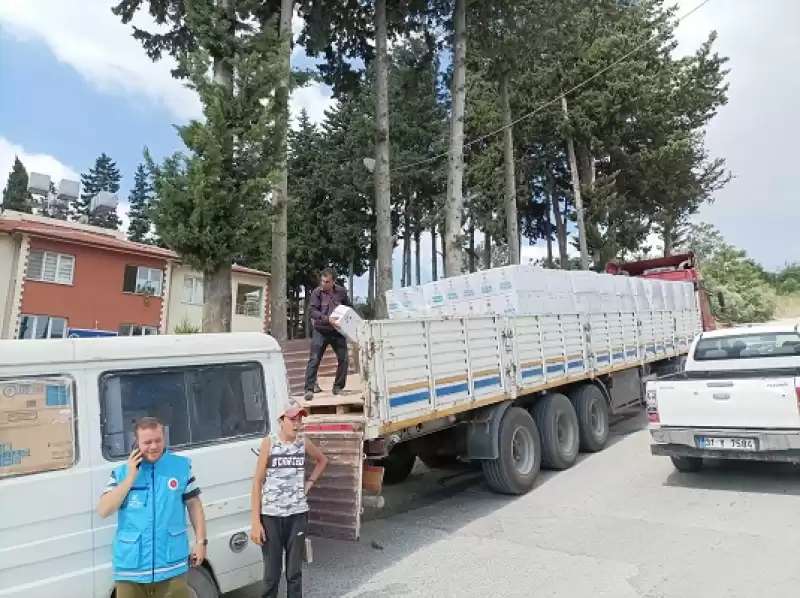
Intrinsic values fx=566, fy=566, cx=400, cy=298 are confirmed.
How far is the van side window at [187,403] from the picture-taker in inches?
→ 130

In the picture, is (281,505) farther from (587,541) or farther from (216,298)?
(216,298)

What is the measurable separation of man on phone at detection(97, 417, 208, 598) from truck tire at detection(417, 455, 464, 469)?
4.38 metres

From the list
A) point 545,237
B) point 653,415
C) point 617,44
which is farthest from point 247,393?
point 545,237

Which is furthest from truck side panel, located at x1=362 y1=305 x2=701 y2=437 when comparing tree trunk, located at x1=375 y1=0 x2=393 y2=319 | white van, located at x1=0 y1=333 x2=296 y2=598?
tree trunk, located at x1=375 y1=0 x2=393 y2=319

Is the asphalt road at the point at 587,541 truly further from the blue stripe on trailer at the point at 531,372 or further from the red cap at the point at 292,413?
the red cap at the point at 292,413

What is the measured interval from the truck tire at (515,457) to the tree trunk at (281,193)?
19.5 feet

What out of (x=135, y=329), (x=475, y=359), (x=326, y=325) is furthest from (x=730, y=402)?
(x=135, y=329)

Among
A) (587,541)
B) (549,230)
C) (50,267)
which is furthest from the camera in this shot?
(549,230)

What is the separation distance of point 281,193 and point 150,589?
10041mm

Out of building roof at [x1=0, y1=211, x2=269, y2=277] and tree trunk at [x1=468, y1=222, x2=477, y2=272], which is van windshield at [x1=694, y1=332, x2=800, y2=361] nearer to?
building roof at [x1=0, y1=211, x2=269, y2=277]

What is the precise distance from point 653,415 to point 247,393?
5.06m

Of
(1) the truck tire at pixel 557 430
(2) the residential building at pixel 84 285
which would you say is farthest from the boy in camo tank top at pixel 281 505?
(2) the residential building at pixel 84 285

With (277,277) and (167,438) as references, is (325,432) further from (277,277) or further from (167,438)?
(277,277)

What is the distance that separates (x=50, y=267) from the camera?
23031 mm
